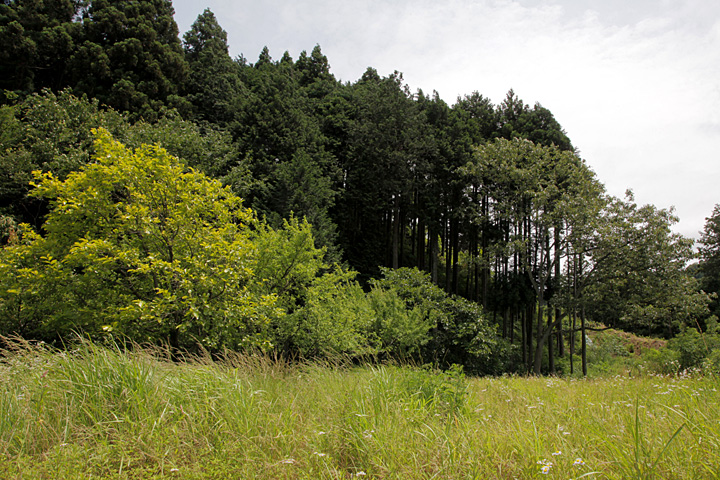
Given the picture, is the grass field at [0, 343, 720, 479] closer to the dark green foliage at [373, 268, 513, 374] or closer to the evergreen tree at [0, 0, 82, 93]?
the dark green foliage at [373, 268, 513, 374]

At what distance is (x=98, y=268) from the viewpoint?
6.89 meters

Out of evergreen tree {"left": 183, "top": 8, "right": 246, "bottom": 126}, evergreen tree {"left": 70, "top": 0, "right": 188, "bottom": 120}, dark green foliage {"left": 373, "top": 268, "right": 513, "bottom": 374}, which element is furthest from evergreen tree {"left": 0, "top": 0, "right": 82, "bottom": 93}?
dark green foliage {"left": 373, "top": 268, "right": 513, "bottom": 374}

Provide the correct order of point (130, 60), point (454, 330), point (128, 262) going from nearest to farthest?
point (128, 262) → point (454, 330) → point (130, 60)

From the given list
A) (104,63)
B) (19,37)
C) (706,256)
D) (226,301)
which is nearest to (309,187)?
(226,301)

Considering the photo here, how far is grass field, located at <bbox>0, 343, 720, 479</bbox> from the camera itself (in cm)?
240

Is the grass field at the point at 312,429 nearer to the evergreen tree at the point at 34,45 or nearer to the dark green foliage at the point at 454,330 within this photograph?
the dark green foliage at the point at 454,330

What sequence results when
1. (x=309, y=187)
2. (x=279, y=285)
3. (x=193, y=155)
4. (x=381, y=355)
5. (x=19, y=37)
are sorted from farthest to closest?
(x=19, y=37)
(x=309, y=187)
(x=193, y=155)
(x=381, y=355)
(x=279, y=285)

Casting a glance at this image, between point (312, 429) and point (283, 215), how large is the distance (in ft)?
54.6

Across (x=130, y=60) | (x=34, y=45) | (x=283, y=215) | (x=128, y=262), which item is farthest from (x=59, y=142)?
(x=128, y=262)

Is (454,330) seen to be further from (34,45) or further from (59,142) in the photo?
(34,45)

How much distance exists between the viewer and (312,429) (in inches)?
128

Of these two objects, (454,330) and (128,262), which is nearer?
(128,262)

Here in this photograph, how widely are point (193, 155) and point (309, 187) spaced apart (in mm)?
5752

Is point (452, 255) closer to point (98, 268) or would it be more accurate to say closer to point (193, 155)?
point (193, 155)
